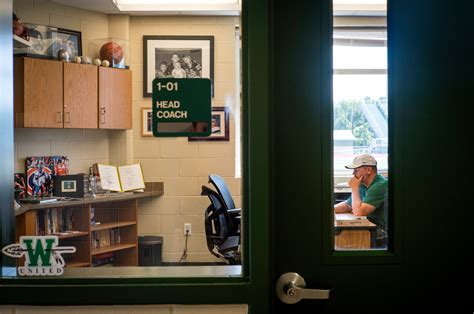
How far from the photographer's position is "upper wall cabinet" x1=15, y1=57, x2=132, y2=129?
4.60ft

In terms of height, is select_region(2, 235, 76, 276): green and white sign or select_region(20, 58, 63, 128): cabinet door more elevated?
select_region(20, 58, 63, 128): cabinet door

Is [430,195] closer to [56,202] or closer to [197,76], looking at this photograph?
[197,76]

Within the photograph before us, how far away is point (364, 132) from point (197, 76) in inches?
20.7

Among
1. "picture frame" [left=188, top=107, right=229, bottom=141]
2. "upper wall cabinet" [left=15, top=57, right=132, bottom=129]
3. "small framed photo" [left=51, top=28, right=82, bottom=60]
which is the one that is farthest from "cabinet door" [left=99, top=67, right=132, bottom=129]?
"picture frame" [left=188, top=107, right=229, bottom=141]

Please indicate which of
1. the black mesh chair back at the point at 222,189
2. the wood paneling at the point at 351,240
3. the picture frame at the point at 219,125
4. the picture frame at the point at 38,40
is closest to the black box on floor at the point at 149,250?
the black mesh chair back at the point at 222,189

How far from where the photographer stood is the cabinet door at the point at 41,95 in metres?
1.40

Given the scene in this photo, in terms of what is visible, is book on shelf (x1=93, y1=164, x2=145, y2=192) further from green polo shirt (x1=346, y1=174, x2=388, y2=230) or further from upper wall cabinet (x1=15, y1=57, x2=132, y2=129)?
green polo shirt (x1=346, y1=174, x2=388, y2=230)

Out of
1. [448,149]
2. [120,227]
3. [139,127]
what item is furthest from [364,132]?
[120,227]

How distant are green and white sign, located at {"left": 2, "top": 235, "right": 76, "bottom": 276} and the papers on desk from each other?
2.65 feet

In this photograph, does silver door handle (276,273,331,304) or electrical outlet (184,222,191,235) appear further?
electrical outlet (184,222,191,235)

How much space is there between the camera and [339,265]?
1396mm

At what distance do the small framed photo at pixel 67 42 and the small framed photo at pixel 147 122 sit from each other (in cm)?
29

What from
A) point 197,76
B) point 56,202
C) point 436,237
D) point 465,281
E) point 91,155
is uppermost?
point 197,76

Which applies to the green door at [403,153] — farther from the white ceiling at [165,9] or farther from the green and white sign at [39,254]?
the green and white sign at [39,254]
